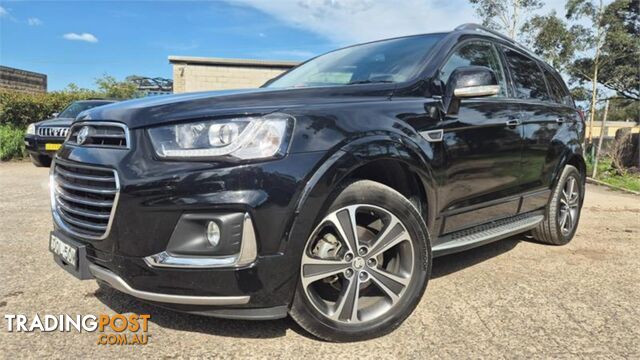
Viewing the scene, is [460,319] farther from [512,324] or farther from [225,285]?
[225,285]

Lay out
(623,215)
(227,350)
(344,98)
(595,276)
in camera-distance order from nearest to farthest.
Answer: (227,350), (344,98), (595,276), (623,215)

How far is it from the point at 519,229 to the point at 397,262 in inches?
61.2

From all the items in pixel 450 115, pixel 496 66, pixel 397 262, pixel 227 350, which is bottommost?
pixel 227 350

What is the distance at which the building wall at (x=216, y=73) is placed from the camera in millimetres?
17062

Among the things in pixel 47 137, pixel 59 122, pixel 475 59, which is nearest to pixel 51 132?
pixel 47 137

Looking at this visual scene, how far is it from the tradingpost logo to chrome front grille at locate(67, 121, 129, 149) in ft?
3.17

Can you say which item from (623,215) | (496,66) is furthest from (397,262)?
(623,215)

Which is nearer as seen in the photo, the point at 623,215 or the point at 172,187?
the point at 172,187

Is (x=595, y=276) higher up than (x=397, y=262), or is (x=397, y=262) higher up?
(x=397, y=262)

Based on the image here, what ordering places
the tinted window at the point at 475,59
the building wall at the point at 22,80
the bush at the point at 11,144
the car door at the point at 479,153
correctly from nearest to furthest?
the car door at the point at 479,153
the tinted window at the point at 475,59
the bush at the point at 11,144
the building wall at the point at 22,80

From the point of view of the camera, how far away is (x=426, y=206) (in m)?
2.85

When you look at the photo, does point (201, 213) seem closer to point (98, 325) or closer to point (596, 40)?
point (98, 325)

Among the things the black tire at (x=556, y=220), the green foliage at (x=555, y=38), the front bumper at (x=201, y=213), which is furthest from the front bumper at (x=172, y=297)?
the green foliage at (x=555, y=38)

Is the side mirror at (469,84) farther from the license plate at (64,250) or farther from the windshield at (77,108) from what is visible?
the windshield at (77,108)
